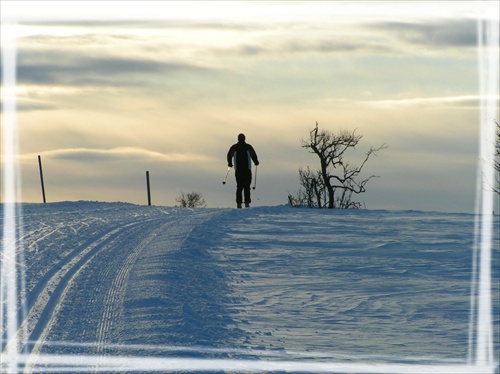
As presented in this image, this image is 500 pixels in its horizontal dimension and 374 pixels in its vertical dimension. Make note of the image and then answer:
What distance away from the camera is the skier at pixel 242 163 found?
24469 mm

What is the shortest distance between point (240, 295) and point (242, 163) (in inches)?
558

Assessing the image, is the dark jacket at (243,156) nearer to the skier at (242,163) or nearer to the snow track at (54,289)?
the skier at (242,163)

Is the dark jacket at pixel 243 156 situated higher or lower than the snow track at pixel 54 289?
higher

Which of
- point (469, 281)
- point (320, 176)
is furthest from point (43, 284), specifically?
point (320, 176)

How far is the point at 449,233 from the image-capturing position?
17297mm

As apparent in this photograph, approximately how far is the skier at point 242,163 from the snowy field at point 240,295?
245 inches

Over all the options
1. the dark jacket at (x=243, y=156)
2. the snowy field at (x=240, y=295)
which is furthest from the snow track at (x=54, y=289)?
the dark jacket at (x=243, y=156)

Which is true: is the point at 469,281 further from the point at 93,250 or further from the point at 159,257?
the point at 93,250

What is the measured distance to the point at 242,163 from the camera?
80.3 ft

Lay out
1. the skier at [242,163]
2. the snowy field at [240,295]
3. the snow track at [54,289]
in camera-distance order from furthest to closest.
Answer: the skier at [242,163] < the snow track at [54,289] < the snowy field at [240,295]

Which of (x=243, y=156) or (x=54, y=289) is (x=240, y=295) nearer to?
(x=54, y=289)

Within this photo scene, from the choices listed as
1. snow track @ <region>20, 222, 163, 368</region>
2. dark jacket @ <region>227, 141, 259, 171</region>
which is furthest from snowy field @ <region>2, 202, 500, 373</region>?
dark jacket @ <region>227, 141, 259, 171</region>

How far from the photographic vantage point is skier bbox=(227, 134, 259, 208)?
963 inches

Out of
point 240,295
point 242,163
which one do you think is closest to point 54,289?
point 240,295
